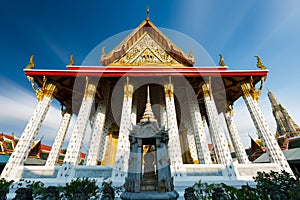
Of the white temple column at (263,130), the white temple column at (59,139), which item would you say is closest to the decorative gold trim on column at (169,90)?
the white temple column at (263,130)

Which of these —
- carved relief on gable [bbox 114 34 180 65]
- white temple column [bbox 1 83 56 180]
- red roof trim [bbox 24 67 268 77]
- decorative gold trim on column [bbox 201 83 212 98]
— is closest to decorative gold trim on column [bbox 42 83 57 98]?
white temple column [bbox 1 83 56 180]

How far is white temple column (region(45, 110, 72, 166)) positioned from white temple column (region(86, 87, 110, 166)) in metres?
2.40

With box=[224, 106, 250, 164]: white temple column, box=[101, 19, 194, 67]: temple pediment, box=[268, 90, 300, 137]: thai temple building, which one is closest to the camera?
box=[224, 106, 250, 164]: white temple column

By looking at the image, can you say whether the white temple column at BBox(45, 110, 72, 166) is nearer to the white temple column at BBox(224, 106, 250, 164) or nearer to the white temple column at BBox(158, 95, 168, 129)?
the white temple column at BBox(158, 95, 168, 129)

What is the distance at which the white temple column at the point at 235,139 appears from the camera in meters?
8.55

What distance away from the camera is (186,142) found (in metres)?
9.91

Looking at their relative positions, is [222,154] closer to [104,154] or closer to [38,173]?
[104,154]

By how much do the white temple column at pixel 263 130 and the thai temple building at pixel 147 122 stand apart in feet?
0.12

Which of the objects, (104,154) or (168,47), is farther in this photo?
(168,47)

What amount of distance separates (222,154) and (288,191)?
3713 millimetres

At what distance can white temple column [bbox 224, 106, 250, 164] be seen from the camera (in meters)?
8.55

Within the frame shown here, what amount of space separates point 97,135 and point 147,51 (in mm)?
7519

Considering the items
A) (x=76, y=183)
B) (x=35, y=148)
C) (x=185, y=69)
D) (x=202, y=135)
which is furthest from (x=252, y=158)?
(x=35, y=148)

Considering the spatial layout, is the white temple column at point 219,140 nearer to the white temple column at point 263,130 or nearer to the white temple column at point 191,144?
the white temple column at point 263,130
